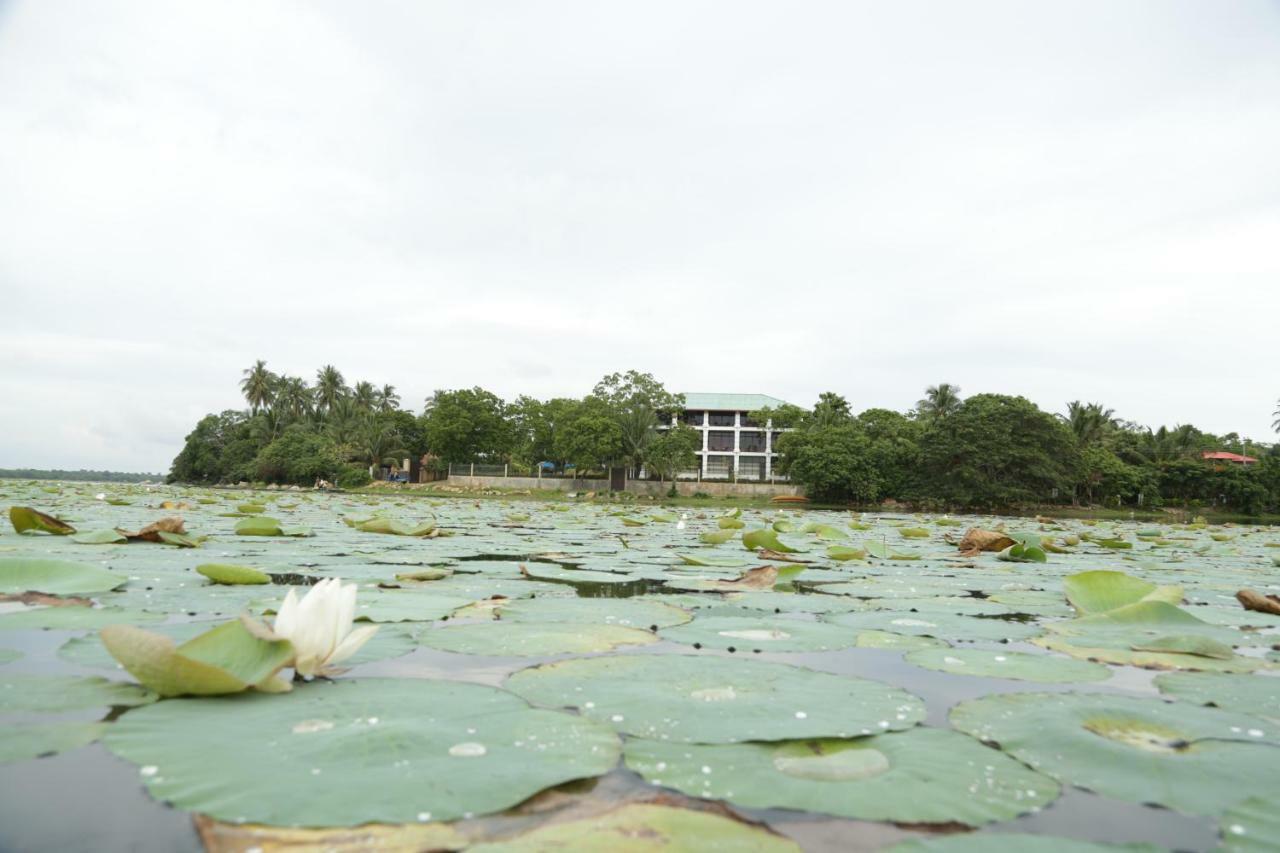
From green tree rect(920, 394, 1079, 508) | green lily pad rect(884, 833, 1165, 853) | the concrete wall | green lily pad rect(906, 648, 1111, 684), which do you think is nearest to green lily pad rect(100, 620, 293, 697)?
green lily pad rect(884, 833, 1165, 853)

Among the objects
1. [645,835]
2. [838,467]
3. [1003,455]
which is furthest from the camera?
[838,467]

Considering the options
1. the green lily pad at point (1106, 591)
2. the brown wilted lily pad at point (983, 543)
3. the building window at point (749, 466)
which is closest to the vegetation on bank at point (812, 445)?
the building window at point (749, 466)

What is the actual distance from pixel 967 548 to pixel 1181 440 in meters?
47.6

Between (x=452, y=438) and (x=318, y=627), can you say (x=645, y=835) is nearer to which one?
(x=318, y=627)

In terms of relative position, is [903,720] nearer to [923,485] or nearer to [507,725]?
[507,725]

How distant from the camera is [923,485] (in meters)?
29.5

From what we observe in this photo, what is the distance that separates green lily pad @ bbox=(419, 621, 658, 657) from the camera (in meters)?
2.06

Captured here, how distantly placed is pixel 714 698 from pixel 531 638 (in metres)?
0.76

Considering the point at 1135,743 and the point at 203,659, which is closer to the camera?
the point at 1135,743

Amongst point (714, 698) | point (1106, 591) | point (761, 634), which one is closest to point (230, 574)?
point (761, 634)

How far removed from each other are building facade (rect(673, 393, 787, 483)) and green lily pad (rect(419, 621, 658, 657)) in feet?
170

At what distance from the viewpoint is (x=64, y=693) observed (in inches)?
57.7

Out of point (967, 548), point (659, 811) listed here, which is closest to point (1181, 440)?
point (967, 548)

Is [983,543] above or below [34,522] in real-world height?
below
